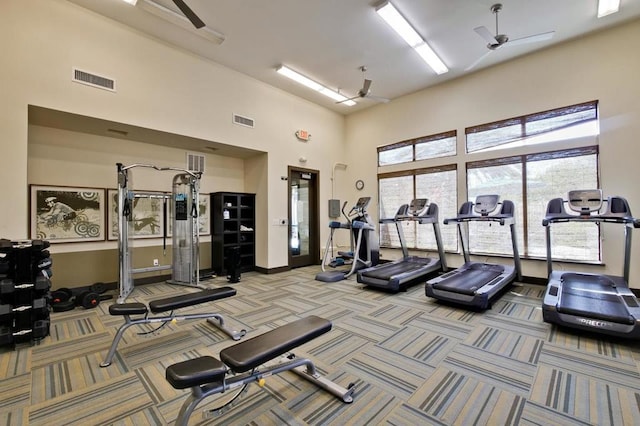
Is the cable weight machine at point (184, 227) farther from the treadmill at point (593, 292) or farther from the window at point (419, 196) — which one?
the treadmill at point (593, 292)

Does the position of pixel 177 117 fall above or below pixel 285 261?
above

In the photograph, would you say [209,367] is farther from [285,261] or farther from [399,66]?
[399,66]

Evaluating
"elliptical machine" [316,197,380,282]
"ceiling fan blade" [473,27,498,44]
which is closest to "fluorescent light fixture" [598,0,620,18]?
"ceiling fan blade" [473,27,498,44]

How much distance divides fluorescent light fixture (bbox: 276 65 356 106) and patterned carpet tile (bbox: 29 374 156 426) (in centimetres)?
541

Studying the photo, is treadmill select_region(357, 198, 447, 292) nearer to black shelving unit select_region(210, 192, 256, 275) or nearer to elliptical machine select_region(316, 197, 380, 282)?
elliptical machine select_region(316, 197, 380, 282)

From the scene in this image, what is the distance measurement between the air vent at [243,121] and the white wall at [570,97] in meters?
3.64

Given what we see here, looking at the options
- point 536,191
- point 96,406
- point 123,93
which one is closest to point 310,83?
point 123,93

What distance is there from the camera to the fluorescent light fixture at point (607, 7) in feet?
12.6

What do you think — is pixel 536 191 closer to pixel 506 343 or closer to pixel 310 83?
pixel 506 343

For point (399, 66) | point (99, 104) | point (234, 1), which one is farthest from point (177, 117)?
point (399, 66)

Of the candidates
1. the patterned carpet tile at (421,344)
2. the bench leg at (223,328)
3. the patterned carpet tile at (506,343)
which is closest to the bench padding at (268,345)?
the patterned carpet tile at (421,344)

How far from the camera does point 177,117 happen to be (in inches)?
193

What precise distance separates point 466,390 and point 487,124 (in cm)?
524

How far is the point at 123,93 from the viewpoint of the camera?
434cm
